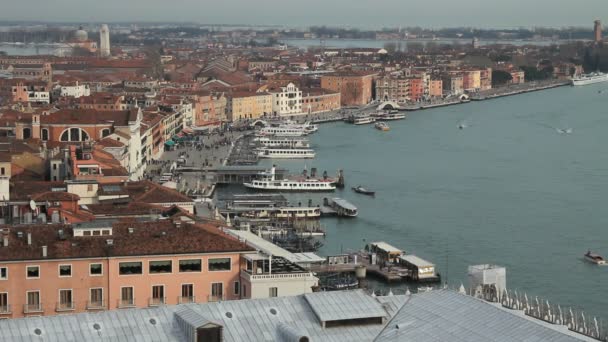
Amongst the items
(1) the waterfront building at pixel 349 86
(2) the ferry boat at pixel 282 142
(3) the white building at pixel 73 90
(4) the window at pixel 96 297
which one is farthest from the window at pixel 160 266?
(1) the waterfront building at pixel 349 86

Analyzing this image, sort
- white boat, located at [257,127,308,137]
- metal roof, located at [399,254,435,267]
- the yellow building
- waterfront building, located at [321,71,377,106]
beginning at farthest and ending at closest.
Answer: waterfront building, located at [321,71,377,106], the yellow building, white boat, located at [257,127,308,137], metal roof, located at [399,254,435,267]

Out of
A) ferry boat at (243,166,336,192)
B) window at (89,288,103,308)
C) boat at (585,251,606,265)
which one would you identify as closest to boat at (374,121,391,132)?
ferry boat at (243,166,336,192)

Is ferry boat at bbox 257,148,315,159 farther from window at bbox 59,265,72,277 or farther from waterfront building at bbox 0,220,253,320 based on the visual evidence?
window at bbox 59,265,72,277

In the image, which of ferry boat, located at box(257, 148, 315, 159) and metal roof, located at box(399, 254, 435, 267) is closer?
metal roof, located at box(399, 254, 435, 267)

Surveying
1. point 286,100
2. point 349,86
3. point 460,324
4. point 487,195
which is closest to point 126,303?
point 460,324

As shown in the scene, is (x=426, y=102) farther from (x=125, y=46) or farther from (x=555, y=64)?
(x=125, y=46)

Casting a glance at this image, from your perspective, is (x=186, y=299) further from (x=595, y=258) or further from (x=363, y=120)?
(x=363, y=120)
